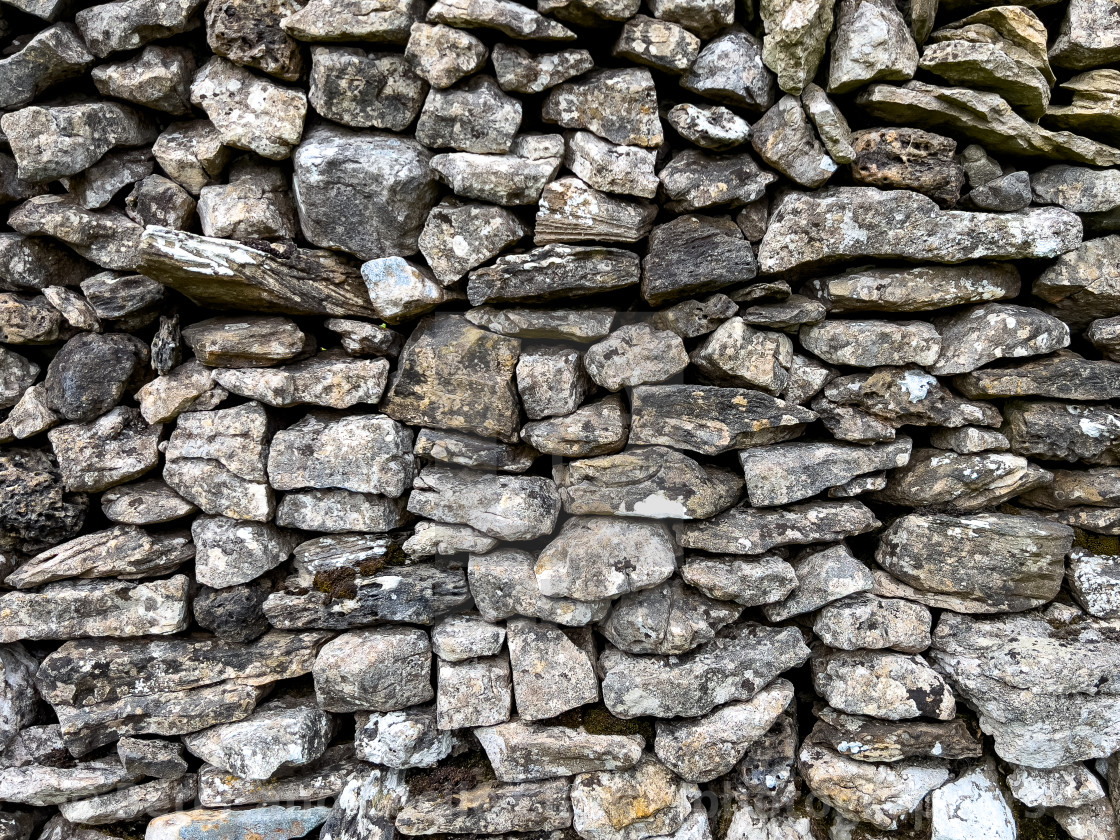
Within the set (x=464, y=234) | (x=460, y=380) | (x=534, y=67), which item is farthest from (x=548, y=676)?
(x=534, y=67)

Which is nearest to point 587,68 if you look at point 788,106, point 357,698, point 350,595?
point 788,106

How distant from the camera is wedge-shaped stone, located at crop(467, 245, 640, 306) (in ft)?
12.8

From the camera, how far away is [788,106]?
151 inches

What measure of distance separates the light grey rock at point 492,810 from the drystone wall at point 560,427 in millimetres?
26

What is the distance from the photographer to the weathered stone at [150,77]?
3949 mm

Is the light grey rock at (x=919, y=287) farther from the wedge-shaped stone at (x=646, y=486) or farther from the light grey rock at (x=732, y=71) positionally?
the wedge-shaped stone at (x=646, y=486)

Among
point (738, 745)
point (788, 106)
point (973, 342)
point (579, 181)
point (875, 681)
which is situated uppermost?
point (788, 106)

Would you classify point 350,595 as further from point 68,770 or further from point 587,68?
point 587,68

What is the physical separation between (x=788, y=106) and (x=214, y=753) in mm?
5352

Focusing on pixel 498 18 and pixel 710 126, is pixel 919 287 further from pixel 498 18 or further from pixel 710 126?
pixel 498 18

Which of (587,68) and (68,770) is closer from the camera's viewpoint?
(587,68)

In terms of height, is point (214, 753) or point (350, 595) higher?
point (350, 595)

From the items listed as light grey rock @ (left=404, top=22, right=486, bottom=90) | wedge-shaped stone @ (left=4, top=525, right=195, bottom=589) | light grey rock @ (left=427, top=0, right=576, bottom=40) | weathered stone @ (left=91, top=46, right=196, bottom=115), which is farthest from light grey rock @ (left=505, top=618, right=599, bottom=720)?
weathered stone @ (left=91, top=46, right=196, bottom=115)

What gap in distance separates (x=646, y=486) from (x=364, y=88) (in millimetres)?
2914
